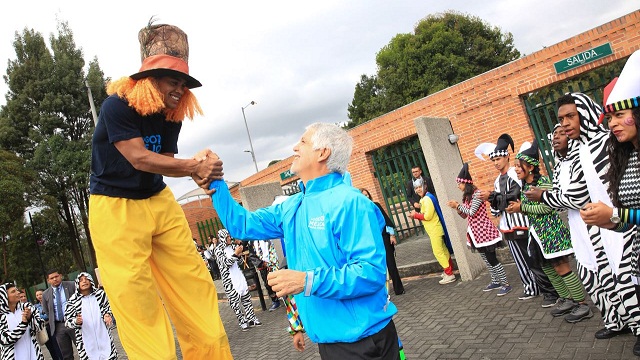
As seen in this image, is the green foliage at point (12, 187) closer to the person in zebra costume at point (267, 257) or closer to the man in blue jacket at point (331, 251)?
the person in zebra costume at point (267, 257)

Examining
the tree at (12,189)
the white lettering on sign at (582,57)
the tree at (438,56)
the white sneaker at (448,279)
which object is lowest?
the white sneaker at (448,279)

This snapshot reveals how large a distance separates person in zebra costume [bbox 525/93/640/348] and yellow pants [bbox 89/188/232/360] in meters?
2.87

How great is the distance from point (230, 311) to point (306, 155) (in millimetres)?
9397

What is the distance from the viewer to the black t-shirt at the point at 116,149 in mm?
2584

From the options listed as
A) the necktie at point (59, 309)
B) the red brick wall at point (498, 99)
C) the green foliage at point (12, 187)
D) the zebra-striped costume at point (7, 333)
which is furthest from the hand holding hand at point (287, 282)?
the green foliage at point (12, 187)

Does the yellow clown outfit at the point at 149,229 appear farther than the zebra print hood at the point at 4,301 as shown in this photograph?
No

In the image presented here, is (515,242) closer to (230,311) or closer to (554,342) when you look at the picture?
(554,342)

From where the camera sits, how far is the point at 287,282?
1.88m

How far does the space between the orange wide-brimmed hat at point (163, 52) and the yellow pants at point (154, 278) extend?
32.7 inches

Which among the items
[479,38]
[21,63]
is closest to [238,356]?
[21,63]

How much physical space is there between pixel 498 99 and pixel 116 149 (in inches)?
379

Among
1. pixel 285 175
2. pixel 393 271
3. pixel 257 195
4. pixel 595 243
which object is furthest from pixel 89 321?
pixel 285 175

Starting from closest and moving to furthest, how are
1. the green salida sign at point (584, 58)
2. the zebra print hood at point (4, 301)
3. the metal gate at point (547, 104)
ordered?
the zebra print hood at point (4, 301) < the metal gate at point (547, 104) < the green salida sign at point (584, 58)

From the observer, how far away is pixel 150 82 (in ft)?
8.69
